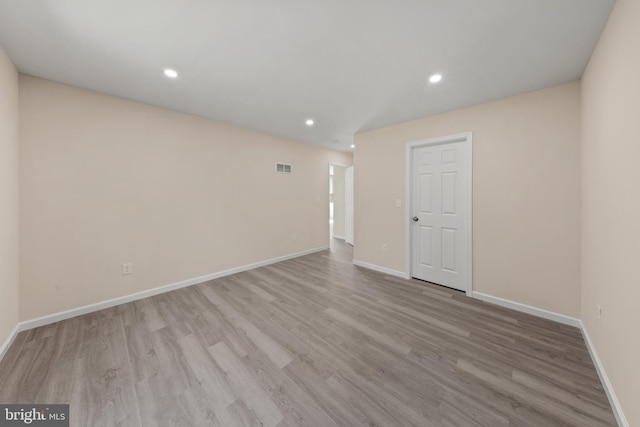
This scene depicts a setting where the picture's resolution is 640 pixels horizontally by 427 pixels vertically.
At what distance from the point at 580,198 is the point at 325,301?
9.32ft

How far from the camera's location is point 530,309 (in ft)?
7.98

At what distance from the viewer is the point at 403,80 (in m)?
2.23

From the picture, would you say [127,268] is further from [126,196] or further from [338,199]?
[338,199]

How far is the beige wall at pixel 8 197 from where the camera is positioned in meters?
1.77

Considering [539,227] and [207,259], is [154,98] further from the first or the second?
[539,227]

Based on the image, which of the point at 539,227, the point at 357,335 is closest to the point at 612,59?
the point at 539,227

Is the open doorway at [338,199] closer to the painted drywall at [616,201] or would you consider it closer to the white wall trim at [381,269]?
the white wall trim at [381,269]

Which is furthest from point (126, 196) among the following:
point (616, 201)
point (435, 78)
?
point (616, 201)

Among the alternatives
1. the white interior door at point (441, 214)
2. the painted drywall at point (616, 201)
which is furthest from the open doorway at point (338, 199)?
the painted drywall at point (616, 201)

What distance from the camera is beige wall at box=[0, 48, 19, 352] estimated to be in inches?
69.6

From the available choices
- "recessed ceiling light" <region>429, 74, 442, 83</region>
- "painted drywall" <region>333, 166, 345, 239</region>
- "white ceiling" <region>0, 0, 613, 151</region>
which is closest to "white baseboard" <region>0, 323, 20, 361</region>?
"white ceiling" <region>0, 0, 613, 151</region>

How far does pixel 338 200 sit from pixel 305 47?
4.98m

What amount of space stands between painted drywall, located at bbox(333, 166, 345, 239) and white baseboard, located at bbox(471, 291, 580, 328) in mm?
4124

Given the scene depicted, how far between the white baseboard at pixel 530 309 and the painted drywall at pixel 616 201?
14.5 inches
